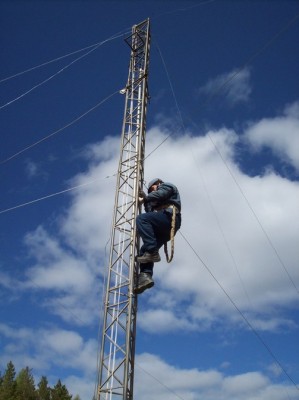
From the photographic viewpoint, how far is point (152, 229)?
5441 mm

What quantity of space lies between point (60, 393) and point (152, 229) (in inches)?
1760

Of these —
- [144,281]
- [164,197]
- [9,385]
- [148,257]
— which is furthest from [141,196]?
[9,385]

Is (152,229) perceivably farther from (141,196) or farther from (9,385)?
(9,385)

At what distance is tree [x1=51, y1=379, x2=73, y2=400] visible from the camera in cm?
4331

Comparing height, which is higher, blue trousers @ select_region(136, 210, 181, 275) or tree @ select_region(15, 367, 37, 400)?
tree @ select_region(15, 367, 37, 400)

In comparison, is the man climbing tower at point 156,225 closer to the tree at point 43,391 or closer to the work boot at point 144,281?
the work boot at point 144,281

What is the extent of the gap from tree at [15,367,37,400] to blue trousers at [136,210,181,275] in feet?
135

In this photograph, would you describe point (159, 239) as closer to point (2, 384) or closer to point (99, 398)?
point (99, 398)

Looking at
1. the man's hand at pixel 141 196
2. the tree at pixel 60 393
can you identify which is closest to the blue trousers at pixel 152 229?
the man's hand at pixel 141 196

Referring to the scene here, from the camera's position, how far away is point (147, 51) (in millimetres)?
8148

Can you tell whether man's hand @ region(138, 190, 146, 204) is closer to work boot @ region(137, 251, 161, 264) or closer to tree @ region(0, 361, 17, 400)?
work boot @ region(137, 251, 161, 264)

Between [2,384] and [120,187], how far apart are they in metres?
42.6

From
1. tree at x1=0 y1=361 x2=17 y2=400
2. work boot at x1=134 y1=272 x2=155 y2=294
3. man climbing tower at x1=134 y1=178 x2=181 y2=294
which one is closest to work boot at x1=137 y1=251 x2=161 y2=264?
man climbing tower at x1=134 y1=178 x2=181 y2=294

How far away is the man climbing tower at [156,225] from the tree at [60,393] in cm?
4392
